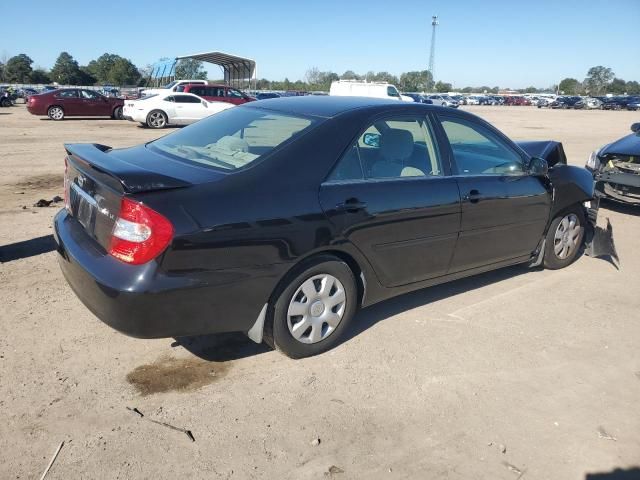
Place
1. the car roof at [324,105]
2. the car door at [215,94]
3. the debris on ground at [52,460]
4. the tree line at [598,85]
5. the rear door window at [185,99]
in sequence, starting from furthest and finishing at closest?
the tree line at [598,85]
the car door at [215,94]
the rear door window at [185,99]
the car roof at [324,105]
the debris on ground at [52,460]

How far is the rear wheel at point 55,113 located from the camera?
22.5 m

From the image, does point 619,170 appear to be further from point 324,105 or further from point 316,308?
point 316,308

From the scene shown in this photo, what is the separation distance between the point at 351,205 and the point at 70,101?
23.1 metres

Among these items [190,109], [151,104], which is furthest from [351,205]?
[190,109]

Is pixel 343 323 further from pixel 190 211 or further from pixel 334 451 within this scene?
pixel 190 211

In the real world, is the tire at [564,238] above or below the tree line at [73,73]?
below

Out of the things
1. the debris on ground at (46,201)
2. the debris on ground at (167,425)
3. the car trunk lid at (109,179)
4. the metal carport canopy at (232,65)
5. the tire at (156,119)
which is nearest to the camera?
the debris on ground at (167,425)

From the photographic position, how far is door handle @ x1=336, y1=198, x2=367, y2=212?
339 cm

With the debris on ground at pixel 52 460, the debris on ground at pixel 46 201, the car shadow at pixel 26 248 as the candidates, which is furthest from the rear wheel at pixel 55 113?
the debris on ground at pixel 52 460

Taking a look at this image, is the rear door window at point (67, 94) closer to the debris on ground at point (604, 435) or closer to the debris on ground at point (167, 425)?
the debris on ground at point (167, 425)

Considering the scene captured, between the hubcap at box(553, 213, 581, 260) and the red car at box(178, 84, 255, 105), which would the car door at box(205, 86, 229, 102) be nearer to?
the red car at box(178, 84, 255, 105)

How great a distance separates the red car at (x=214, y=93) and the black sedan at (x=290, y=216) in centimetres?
1943

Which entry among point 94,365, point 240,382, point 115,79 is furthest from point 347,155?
point 115,79

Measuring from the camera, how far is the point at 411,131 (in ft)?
13.4
